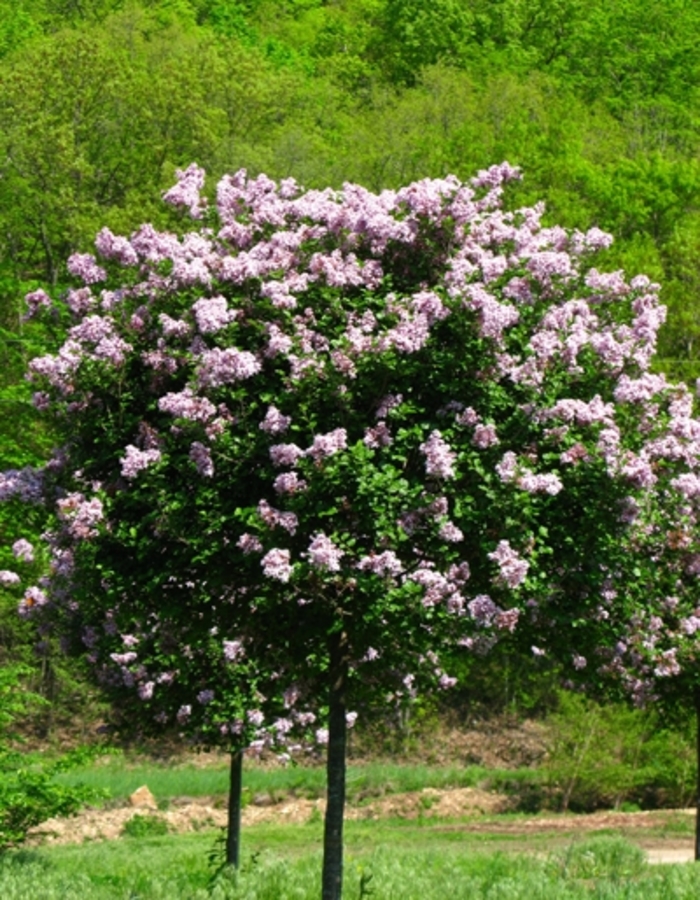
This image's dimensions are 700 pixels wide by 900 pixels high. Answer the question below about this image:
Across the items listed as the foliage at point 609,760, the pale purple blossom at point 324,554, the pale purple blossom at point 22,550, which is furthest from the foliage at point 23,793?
the foliage at point 609,760

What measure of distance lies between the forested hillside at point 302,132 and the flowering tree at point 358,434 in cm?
1524

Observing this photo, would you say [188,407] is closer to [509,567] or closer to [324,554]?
[324,554]

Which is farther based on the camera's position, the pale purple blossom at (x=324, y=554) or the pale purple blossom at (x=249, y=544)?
the pale purple blossom at (x=249, y=544)

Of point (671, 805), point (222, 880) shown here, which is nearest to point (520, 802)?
point (671, 805)

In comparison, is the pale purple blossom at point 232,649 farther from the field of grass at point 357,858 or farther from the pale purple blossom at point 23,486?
the pale purple blossom at point 23,486

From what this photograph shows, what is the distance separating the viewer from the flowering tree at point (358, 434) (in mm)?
9328

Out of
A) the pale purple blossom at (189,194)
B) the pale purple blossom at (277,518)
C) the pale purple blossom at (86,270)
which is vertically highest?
the pale purple blossom at (189,194)

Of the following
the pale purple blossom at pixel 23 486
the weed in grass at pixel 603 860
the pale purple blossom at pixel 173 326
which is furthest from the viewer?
the weed in grass at pixel 603 860

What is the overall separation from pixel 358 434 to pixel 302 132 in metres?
42.0

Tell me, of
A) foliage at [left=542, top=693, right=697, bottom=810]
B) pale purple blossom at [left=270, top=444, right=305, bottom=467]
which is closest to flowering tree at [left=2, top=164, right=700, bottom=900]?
pale purple blossom at [left=270, top=444, right=305, bottom=467]

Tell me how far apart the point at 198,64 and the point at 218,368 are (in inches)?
1673

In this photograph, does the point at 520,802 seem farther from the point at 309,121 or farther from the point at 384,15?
the point at 384,15

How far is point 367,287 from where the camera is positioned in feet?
32.9

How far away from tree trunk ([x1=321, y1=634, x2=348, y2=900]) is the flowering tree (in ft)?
0.07
